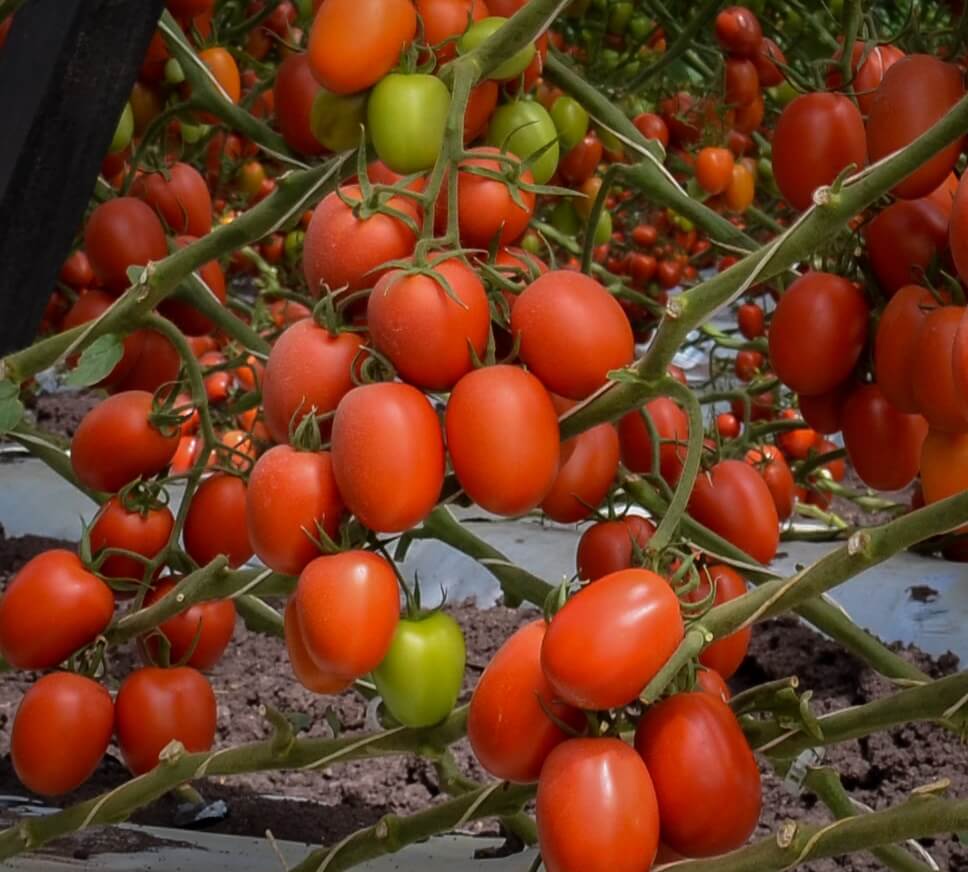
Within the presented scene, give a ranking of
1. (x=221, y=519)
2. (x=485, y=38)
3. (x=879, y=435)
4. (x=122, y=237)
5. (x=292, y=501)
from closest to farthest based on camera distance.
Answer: (x=292, y=501) < (x=485, y=38) < (x=879, y=435) < (x=221, y=519) < (x=122, y=237)

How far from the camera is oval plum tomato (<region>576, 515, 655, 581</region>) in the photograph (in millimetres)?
1022

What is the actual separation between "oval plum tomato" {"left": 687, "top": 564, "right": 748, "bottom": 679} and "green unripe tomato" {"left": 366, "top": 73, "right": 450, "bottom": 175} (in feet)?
1.03

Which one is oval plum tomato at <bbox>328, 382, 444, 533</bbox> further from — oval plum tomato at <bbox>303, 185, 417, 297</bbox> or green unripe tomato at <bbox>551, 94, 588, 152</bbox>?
green unripe tomato at <bbox>551, 94, 588, 152</bbox>

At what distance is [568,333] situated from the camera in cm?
76

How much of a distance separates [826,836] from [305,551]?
302 mm

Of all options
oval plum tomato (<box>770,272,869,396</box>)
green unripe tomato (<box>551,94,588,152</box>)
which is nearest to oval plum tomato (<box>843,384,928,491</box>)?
oval plum tomato (<box>770,272,869,396</box>)

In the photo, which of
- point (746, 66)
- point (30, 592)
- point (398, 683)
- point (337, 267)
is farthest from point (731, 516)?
point (746, 66)

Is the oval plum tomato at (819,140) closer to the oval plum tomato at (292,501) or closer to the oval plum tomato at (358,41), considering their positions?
the oval plum tomato at (358,41)

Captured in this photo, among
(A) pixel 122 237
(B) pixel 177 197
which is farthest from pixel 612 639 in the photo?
(B) pixel 177 197

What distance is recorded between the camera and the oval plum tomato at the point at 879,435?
39.9 inches

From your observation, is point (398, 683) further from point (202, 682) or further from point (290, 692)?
point (290, 692)

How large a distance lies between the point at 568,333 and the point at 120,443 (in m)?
0.53

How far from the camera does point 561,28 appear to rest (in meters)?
2.90

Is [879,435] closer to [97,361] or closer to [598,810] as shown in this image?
[598,810]
